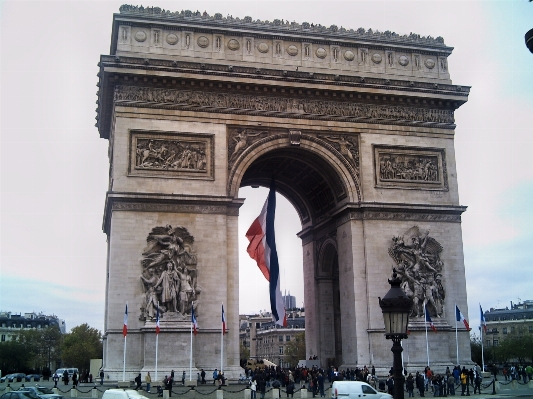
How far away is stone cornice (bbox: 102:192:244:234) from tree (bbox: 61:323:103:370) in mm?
52676

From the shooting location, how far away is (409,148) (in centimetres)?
3556

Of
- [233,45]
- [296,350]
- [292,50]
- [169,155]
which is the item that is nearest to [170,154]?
[169,155]

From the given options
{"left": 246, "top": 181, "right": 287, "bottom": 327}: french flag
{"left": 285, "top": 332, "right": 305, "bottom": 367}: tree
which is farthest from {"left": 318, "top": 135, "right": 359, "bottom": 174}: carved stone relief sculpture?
{"left": 285, "top": 332, "right": 305, "bottom": 367}: tree

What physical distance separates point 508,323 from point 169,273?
83.6 meters

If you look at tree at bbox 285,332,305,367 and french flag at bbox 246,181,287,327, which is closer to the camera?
french flag at bbox 246,181,287,327

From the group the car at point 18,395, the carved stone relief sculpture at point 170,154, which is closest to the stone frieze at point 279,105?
the carved stone relief sculpture at point 170,154

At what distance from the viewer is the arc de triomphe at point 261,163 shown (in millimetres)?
30703

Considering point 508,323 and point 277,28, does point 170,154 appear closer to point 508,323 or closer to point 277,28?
point 277,28

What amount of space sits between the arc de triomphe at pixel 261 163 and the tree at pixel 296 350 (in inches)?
2528

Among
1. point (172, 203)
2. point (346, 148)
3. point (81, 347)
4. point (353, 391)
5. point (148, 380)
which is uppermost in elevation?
point (346, 148)

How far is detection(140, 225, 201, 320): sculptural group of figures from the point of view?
30.2m

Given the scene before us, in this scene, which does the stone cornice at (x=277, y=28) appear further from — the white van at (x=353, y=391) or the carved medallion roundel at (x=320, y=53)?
the white van at (x=353, y=391)

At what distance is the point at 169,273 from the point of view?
3056 centimetres

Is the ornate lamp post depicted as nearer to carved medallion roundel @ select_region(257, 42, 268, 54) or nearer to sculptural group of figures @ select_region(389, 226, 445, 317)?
sculptural group of figures @ select_region(389, 226, 445, 317)
